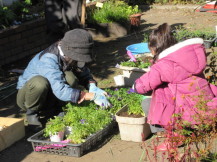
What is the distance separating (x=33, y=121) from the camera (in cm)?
450

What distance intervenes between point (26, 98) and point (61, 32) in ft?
9.46

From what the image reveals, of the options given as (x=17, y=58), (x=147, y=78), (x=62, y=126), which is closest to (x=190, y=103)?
(x=147, y=78)

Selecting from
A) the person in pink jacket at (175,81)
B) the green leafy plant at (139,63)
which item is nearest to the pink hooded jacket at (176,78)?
the person in pink jacket at (175,81)

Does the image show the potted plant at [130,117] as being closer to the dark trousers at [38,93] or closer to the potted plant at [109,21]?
the dark trousers at [38,93]

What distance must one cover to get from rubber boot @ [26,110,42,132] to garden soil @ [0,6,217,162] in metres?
0.09

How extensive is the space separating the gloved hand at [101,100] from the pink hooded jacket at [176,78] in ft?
1.84

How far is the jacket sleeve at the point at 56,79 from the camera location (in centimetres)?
411

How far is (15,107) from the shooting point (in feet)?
17.4

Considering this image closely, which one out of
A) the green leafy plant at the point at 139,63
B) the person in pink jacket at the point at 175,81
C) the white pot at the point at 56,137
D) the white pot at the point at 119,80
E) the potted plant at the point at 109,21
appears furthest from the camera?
the potted plant at the point at 109,21

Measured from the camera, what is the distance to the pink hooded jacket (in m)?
3.59

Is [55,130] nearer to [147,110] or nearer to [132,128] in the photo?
[132,128]

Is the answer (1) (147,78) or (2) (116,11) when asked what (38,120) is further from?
(2) (116,11)

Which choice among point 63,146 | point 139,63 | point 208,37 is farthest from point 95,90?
point 208,37

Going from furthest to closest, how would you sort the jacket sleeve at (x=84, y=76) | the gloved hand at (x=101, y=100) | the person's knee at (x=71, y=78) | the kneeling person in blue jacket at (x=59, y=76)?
the jacket sleeve at (x=84, y=76)
the person's knee at (x=71, y=78)
the gloved hand at (x=101, y=100)
the kneeling person in blue jacket at (x=59, y=76)
